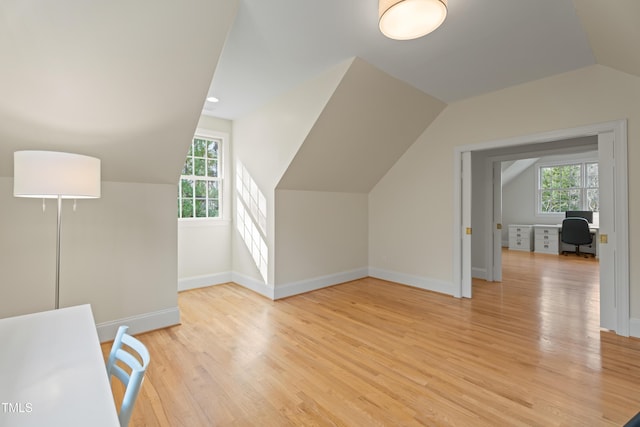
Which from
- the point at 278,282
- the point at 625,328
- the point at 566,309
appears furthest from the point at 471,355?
the point at 278,282

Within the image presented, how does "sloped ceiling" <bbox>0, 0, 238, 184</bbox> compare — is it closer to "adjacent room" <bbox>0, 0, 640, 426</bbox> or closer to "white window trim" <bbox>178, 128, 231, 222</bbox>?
"adjacent room" <bbox>0, 0, 640, 426</bbox>

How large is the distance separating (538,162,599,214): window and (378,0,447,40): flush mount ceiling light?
860 centimetres

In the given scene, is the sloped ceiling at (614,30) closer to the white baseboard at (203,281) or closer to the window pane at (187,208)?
the window pane at (187,208)

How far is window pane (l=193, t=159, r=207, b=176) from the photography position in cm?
452

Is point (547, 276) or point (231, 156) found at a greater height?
point (231, 156)

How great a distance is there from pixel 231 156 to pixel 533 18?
4.10 meters

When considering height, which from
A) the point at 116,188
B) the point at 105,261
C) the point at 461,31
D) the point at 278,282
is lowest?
the point at 278,282

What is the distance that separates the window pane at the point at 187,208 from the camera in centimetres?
439

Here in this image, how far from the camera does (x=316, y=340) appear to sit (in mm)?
2674

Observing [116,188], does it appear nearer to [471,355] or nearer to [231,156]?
[231,156]

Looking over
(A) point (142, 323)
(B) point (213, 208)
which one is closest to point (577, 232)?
(B) point (213, 208)

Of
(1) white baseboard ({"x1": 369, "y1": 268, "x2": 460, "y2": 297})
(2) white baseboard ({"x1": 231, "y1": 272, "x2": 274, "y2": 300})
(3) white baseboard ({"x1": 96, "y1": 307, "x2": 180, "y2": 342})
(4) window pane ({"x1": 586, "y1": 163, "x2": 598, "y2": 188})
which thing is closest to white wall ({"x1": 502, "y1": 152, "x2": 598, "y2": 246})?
(4) window pane ({"x1": 586, "y1": 163, "x2": 598, "y2": 188})

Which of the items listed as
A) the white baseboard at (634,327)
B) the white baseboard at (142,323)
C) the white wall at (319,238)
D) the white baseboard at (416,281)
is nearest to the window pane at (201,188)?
the white wall at (319,238)

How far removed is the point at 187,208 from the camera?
4.43m
